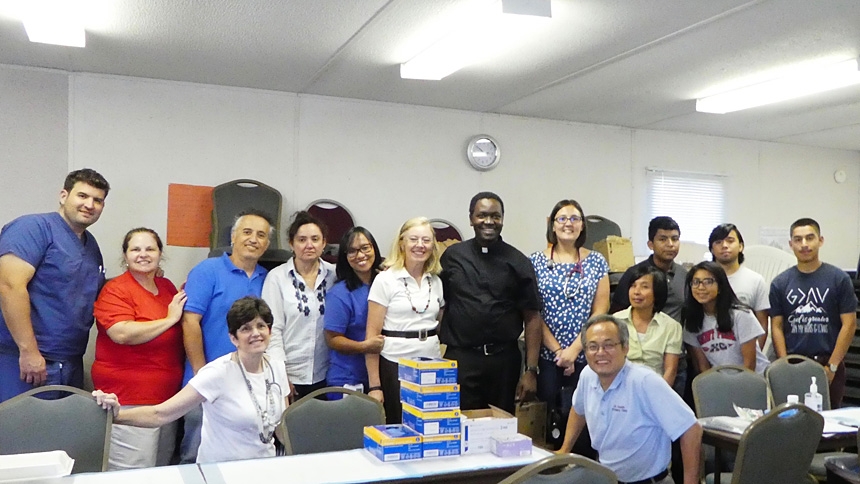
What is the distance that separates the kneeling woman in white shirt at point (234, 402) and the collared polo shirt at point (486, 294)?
1.22 metres

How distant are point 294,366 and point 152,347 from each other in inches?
27.9

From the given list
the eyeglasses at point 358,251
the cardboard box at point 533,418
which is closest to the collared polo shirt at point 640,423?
the cardboard box at point 533,418

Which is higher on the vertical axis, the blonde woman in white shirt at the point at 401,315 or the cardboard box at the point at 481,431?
the blonde woman in white shirt at the point at 401,315

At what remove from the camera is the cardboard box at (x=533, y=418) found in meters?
3.78

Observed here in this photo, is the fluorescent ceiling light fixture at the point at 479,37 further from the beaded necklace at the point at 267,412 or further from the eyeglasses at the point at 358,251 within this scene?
the beaded necklace at the point at 267,412

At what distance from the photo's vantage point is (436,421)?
2.56 meters

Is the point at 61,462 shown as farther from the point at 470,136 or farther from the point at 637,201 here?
the point at 637,201

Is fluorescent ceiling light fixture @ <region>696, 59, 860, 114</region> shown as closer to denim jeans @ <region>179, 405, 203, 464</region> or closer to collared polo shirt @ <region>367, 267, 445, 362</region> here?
collared polo shirt @ <region>367, 267, 445, 362</region>

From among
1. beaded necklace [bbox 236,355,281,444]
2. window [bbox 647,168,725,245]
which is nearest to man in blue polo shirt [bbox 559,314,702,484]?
beaded necklace [bbox 236,355,281,444]

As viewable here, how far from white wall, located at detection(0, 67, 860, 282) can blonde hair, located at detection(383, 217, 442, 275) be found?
1.84 metres

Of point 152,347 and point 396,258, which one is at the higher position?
point 396,258

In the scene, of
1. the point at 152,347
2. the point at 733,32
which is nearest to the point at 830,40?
the point at 733,32

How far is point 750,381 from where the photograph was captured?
3736 mm

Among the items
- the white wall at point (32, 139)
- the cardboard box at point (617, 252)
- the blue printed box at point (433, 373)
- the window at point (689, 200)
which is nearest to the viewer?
the blue printed box at point (433, 373)
